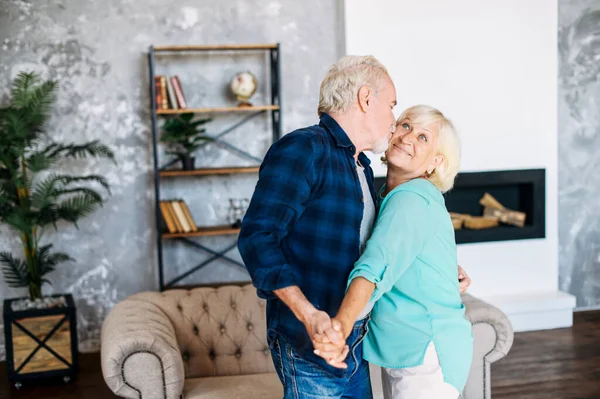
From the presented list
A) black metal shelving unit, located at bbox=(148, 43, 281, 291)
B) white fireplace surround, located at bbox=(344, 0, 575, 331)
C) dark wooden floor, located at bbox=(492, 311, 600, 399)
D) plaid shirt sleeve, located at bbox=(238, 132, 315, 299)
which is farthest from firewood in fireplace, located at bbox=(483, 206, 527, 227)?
plaid shirt sleeve, located at bbox=(238, 132, 315, 299)

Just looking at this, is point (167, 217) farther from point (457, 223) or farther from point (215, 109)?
point (457, 223)

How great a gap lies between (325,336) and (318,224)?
314 mm

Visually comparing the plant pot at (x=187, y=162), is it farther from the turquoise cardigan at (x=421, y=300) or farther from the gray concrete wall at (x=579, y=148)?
the turquoise cardigan at (x=421, y=300)

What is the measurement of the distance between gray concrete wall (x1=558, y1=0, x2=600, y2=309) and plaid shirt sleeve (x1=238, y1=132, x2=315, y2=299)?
4.56m

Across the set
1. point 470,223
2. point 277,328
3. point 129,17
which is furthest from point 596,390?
point 129,17

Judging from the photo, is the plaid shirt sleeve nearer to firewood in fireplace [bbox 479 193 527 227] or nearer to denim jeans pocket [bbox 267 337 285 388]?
denim jeans pocket [bbox 267 337 285 388]

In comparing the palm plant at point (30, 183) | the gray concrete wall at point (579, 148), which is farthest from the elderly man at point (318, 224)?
the gray concrete wall at point (579, 148)

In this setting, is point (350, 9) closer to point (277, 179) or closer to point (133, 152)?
point (133, 152)

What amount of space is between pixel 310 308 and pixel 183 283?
3.83 m

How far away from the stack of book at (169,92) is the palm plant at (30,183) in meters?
0.51

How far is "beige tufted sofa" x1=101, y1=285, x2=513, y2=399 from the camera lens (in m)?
2.89

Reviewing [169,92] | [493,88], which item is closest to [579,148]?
[493,88]

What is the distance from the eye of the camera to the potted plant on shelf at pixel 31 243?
450 cm

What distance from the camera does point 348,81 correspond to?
1.96 m
